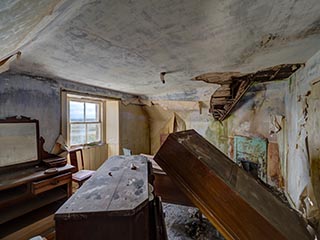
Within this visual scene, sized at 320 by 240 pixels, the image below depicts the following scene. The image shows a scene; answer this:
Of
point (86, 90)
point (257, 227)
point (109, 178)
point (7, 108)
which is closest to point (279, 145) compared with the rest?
point (257, 227)

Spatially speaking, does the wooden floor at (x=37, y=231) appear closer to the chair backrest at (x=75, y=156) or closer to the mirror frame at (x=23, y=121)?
the mirror frame at (x=23, y=121)

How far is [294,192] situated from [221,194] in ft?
7.08

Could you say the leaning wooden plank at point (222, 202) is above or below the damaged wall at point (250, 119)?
below

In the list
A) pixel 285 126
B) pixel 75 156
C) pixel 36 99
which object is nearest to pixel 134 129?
pixel 75 156

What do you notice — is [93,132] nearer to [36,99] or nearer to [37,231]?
[36,99]

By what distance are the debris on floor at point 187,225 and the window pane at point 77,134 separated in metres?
2.04

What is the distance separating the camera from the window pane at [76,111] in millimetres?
3303

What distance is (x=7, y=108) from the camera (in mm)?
2127

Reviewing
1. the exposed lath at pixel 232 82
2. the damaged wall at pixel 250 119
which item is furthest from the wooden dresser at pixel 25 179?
the damaged wall at pixel 250 119

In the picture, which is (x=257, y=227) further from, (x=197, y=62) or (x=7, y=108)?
(x=7, y=108)

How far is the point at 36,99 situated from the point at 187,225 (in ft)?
8.50

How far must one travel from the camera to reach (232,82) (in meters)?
3.07

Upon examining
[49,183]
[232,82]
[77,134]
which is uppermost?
[232,82]

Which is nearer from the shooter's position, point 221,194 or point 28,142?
point 221,194
